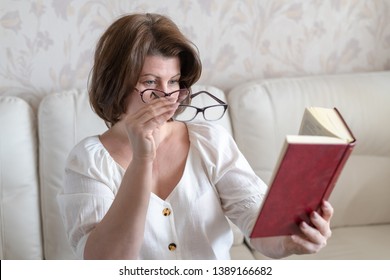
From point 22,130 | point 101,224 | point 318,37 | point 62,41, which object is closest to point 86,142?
point 101,224

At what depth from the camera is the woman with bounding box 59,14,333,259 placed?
1021 mm

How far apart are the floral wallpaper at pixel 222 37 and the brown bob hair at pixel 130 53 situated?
0.45 m

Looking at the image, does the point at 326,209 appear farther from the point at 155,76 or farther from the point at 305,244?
the point at 155,76

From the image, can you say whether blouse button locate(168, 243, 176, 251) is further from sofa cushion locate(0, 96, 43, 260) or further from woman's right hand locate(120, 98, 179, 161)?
sofa cushion locate(0, 96, 43, 260)

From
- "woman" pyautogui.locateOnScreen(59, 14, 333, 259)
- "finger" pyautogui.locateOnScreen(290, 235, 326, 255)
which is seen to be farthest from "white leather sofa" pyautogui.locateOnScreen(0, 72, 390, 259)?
"finger" pyautogui.locateOnScreen(290, 235, 326, 255)

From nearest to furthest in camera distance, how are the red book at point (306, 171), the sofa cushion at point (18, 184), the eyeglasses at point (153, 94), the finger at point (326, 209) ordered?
the red book at point (306, 171) → the finger at point (326, 209) → the eyeglasses at point (153, 94) → the sofa cushion at point (18, 184)

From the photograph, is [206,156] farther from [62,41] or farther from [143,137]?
[62,41]

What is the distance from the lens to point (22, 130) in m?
1.49

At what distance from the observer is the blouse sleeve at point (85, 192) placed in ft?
3.58

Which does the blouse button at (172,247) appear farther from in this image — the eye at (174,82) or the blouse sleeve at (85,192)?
the eye at (174,82)

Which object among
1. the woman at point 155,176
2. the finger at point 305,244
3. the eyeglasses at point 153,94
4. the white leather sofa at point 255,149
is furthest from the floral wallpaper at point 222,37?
the finger at point 305,244

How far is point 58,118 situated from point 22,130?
0.34 ft

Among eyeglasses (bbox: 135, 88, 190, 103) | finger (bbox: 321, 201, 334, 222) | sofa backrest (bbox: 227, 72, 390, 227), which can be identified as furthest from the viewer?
sofa backrest (bbox: 227, 72, 390, 227)

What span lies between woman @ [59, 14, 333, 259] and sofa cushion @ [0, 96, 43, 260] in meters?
0.36
